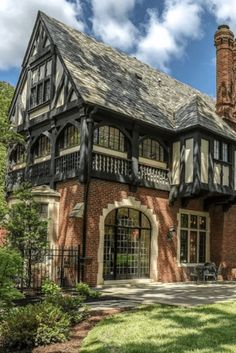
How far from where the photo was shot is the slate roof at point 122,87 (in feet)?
55.4

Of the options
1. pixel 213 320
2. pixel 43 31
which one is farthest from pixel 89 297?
pixel 43 31

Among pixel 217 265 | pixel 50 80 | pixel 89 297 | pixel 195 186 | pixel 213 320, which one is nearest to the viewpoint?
pixel 213 320

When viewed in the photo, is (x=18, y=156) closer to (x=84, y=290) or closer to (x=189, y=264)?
(x=189, y=264)

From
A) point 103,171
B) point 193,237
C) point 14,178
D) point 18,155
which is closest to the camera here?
point 103,171

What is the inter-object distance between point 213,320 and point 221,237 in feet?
39.8

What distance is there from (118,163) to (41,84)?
5797mm

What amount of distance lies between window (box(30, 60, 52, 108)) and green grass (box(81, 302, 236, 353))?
12.2 m

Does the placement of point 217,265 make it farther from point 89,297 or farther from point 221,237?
point 89,297

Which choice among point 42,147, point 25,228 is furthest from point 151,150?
point 25,228

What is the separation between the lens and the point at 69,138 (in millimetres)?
17406

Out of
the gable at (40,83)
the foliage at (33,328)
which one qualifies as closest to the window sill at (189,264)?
the gable at (40,83)

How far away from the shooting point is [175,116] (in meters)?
20.0

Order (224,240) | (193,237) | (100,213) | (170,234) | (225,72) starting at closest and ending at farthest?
(100,213), (170,234), (193,237), (224,240), (225,72)

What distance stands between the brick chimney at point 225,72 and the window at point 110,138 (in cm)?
689
